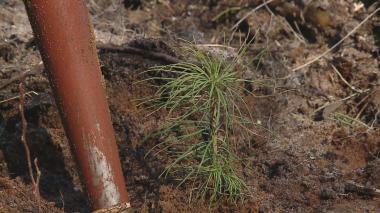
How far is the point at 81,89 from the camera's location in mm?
2344

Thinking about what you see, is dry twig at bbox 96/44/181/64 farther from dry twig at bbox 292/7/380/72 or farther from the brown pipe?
the brown pipe

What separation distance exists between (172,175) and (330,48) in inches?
64.4

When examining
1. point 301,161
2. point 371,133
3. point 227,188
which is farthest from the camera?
point 371,133

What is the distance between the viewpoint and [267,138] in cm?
311

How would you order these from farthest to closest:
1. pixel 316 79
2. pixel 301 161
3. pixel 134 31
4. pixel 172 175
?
pixel 134 31 < pixel 316 79 < pixel 301 161 < pixel 172 175

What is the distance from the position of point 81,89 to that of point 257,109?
4.08ft

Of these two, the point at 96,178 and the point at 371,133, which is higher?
the point at 96,178

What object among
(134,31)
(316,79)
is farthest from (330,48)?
(134,31)

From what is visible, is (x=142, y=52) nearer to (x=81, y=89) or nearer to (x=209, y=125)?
(x=209, y=125)

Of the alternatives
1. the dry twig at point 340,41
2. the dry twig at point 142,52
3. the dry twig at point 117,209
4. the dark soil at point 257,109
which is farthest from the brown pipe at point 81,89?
the dry twig at point 340,41

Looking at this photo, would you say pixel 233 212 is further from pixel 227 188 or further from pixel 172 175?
pixel 172 175

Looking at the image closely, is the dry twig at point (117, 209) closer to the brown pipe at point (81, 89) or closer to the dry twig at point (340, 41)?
the brown pipe at point (81, 89)

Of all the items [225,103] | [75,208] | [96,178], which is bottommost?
[75,208]

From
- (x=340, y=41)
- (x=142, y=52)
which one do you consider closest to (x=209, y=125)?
(x=142, y=52)
